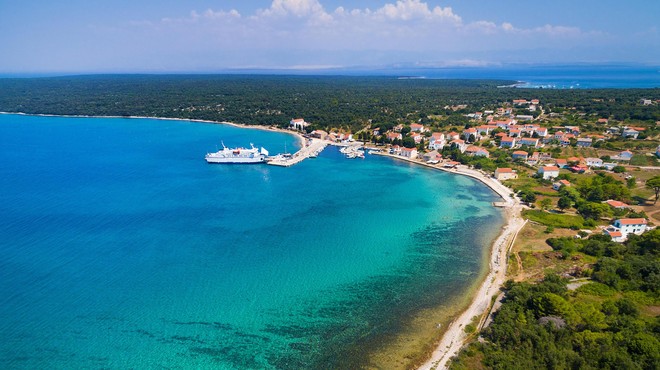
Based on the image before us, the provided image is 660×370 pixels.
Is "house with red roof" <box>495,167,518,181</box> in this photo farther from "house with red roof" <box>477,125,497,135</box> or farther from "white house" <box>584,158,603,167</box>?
"house with red roof" <box>477,125,497,135</box>

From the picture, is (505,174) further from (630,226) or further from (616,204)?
(630,226)

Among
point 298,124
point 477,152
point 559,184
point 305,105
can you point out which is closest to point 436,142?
point 477,152

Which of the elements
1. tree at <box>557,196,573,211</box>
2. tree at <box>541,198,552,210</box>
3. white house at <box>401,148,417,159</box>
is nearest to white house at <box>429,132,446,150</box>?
white house at <box>401,148,417,159</box>

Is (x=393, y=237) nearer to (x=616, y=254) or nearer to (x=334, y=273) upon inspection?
(x=334, y=273)

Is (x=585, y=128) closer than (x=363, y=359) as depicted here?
No

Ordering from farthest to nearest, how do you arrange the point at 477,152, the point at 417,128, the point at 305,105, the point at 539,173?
the point at 305,105 < the point at 417,128 < the point at 477,152 < the point at 539,173

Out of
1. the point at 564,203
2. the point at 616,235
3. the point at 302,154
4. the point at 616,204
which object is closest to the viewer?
the point at 616,235

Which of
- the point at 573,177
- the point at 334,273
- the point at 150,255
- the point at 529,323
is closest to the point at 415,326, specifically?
the point at 529,323
